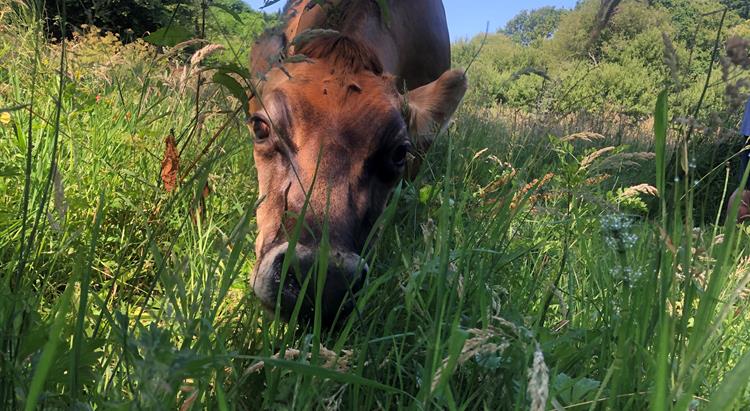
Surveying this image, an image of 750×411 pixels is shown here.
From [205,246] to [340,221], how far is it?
0.54 m

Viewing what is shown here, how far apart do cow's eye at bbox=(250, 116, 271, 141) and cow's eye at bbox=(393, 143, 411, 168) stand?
0.59 meters

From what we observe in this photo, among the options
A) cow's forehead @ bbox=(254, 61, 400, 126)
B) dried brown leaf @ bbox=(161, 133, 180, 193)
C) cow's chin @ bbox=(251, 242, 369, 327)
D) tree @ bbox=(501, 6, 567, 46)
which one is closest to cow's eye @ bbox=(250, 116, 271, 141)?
cow's forehead @ bbox=(254, 61, 400, 126)

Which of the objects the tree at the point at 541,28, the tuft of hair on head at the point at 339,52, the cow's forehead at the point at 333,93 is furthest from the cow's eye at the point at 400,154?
the tree at the point at 541,28

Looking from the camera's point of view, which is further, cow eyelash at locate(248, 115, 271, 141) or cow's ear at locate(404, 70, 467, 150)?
cow's ear at locate(404, 70, 467, 150)

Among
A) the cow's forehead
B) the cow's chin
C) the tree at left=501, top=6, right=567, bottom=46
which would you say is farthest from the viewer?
the tree at left=501, top=6, right=567, bottom=46

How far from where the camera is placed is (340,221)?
1987 mm

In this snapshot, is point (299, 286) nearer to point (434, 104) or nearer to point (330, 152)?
point (330, 152)

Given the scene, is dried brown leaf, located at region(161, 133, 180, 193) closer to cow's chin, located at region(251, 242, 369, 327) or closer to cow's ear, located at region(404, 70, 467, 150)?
cow's chin, located at region(251, 242, 369, 327)

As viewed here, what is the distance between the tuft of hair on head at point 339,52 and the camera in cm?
258

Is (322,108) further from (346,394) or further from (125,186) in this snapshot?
(346,394)

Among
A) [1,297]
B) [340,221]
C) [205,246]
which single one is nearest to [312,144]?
[340,221]

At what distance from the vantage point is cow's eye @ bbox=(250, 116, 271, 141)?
8.06 feet

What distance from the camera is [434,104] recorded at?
3.18m

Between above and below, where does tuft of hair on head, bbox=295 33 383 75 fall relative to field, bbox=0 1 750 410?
above
